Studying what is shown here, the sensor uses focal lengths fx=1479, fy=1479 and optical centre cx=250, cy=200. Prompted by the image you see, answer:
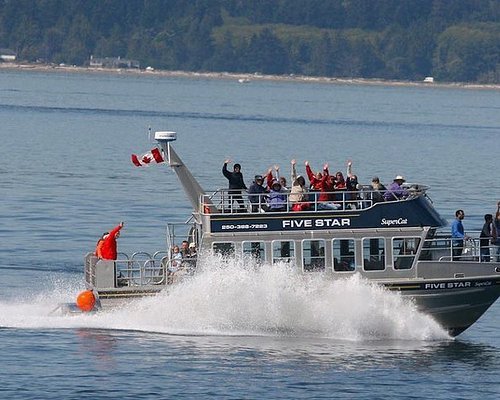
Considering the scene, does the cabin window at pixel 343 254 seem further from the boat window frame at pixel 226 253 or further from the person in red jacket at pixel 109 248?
the person in red jacket at pixel 109 248

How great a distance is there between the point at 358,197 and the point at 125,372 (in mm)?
7963

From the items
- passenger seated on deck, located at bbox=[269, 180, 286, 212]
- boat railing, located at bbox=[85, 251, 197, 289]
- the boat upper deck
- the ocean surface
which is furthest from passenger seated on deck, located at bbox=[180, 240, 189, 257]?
passenger seated on deck, located at bbox=[269, 180, 286, 212]

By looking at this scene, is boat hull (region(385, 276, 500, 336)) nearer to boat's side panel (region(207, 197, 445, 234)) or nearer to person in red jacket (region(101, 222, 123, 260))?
boat's side panel (region(207, 197, 445, 234))

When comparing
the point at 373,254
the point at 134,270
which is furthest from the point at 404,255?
the point at 134,270

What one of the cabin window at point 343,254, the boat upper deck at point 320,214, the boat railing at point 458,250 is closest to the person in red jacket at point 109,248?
the boat upper deck at point 320,214

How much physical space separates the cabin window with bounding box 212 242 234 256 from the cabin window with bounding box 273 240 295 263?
1079mm

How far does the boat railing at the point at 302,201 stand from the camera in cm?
3719

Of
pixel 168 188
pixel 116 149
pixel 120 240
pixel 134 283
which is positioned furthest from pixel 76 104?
pixel 134 283

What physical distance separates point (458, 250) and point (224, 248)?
6.07 metres

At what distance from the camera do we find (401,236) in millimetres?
37219

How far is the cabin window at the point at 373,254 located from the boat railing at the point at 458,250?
3.34ft

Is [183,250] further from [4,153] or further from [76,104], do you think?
[76,104]

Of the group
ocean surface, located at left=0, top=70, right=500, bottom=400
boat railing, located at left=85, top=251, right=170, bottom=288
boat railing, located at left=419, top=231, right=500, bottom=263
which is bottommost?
ocean surface, located at left=0, top=70, right=500, bottom=400

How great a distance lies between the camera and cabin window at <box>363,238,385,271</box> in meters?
37.2
